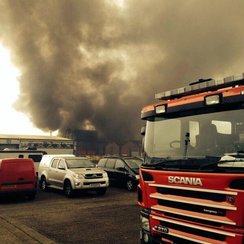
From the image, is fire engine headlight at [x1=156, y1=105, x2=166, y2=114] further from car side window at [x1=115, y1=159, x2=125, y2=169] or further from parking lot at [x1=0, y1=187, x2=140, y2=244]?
car side window at [x1=115, y1=159, x2=125, y2=169]

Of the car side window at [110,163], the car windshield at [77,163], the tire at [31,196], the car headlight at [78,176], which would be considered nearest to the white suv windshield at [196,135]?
the car headlight at [78,176]

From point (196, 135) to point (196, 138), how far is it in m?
0.04

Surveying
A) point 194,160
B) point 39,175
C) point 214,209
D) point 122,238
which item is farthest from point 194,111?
point 39,175

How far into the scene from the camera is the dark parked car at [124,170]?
1518cm

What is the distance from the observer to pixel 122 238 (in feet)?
23.3

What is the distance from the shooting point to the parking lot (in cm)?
739

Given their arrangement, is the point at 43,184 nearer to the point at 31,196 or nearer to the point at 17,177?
the point at 31,196

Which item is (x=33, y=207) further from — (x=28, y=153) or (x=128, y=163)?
(x=28, y=153)

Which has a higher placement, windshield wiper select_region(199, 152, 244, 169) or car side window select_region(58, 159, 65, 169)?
windshield wiper select_region(199, 152, 244, 169)

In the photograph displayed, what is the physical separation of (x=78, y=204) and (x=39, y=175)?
18.7 feet

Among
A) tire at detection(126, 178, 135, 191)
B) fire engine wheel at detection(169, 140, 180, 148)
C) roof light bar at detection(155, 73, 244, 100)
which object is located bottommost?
tire at detection(126, 178, 135, 191)

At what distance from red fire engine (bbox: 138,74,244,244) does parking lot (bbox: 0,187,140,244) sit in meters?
2.64

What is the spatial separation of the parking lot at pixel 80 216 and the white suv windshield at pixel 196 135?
293 centimetres

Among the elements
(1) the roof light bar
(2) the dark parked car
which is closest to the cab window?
(2) the dark parked car
